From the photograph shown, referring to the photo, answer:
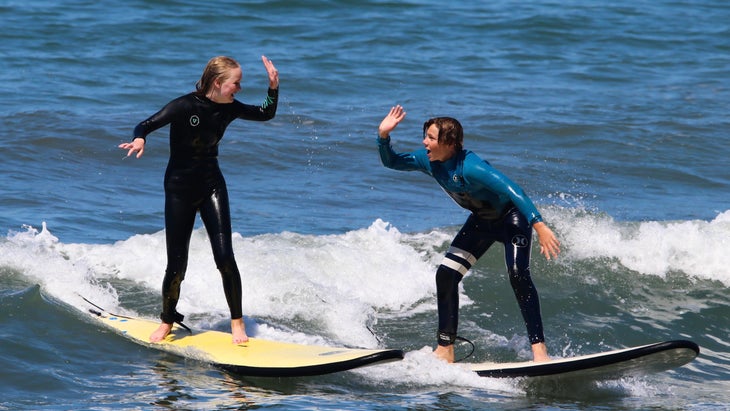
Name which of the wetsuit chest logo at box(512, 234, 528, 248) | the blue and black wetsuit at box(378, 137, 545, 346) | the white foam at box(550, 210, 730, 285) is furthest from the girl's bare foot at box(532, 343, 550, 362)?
the white foam at box(550, 210, 730, 285)

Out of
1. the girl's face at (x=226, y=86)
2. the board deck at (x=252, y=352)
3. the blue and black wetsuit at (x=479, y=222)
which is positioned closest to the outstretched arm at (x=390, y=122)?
the blue and black wetsuit at (x=479, y=222)

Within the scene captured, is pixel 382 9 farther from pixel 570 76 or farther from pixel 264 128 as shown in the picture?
pixel 264 128

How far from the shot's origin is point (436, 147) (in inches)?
252

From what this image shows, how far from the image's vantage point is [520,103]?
17500 millimetres

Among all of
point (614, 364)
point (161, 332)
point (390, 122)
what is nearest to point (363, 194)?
point (161, 332)

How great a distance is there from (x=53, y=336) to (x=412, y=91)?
37.5 ft

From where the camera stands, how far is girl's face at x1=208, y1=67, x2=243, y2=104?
668 cm

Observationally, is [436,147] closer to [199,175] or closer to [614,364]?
[199,175]

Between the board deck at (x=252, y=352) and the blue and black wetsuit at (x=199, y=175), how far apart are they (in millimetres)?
349

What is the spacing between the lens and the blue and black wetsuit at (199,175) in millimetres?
6691

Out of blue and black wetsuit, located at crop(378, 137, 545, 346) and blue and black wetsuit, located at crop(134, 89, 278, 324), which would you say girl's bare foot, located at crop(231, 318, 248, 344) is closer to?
blue and black wetsuit, located at crop(134, 89, 278, 324)

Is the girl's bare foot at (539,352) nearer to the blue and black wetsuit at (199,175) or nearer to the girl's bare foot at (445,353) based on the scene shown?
the girl's bare foot at (445,353)

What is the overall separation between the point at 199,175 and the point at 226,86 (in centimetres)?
60

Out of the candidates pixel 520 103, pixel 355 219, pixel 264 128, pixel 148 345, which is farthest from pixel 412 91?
pixel 148 345
